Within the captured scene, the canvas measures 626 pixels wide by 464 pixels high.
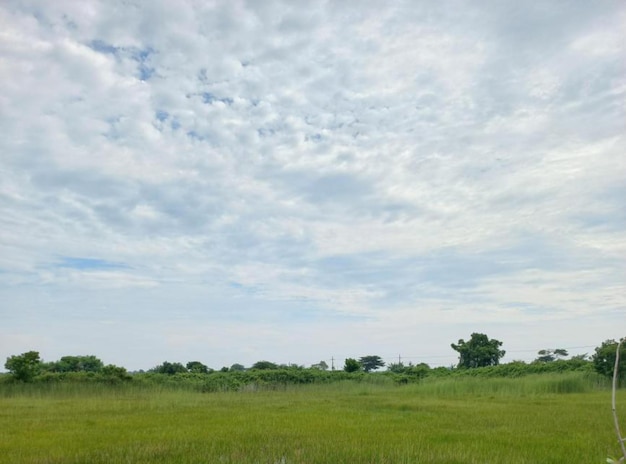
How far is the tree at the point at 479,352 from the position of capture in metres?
38.8

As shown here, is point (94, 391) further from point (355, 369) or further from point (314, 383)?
point (355, 369)

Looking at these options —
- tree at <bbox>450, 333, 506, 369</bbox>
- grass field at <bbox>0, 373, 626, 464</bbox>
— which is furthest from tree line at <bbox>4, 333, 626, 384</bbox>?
grass field at <bbox>0, 373, 626, 464</bbox>

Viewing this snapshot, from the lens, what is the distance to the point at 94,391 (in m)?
24.1

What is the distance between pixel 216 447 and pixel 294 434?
6.16ft

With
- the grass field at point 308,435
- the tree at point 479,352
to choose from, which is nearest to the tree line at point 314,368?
the tree at point 479,352

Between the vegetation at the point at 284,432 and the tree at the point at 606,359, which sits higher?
the tree at the point at 606,359

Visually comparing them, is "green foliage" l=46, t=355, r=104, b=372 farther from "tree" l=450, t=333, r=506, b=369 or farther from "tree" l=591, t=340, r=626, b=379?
"tree" l=591, t=340, r=626, b=379

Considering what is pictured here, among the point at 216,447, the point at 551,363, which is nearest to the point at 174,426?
the point at 216,447

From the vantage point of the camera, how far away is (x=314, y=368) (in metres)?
37.3

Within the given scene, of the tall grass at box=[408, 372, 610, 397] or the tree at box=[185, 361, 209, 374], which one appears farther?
the tree at box=[185, 361, 209, 374]

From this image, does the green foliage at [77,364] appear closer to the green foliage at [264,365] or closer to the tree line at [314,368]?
the tree line at [314,368]

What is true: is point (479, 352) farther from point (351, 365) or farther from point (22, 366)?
point (22, 366)

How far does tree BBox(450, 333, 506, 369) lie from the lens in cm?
3875

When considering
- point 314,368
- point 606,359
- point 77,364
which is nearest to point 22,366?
point 77,364
